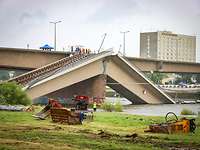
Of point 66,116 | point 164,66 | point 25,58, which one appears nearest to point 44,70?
point 25,58

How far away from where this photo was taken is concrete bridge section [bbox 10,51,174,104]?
53.7 metres

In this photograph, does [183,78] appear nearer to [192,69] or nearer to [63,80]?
[192,69]

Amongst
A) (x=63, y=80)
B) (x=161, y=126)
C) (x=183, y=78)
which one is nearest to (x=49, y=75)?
(x=63, y=80)

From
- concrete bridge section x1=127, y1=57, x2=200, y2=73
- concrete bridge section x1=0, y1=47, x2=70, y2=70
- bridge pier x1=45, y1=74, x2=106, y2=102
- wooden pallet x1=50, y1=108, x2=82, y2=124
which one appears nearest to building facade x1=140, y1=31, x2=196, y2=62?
concrete bridge section x1=127, y1=57, x2=200, y2=73

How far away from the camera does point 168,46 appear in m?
86.5

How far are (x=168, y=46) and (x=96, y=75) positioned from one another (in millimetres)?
26861

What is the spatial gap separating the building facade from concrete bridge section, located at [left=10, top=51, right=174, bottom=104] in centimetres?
867

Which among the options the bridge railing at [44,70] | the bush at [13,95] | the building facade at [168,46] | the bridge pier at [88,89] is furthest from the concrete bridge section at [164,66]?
the bush at [13,95]

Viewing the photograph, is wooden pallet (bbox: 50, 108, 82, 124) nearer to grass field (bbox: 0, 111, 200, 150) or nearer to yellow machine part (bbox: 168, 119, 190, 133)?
grass field (bbox: 0, 111, 200, 150)

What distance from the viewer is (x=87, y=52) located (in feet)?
217

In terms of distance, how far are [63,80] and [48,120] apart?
3182 centimetres

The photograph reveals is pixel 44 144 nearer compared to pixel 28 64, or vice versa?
pixel 44 144

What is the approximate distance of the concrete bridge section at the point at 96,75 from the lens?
176 ft

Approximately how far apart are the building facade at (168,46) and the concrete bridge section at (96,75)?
8671mm
